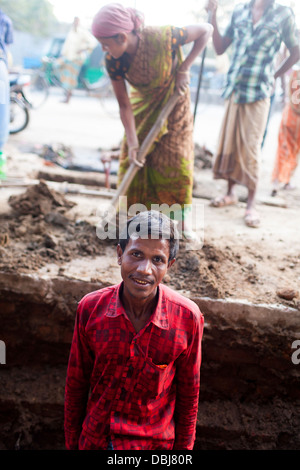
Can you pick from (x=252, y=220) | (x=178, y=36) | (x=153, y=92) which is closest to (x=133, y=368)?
(x=153, y=92)

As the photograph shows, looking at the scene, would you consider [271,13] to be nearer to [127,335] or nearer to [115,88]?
[115,88]

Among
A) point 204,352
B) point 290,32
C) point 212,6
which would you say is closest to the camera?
point 204,352

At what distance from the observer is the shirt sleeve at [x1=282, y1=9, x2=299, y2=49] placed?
299 centimetres

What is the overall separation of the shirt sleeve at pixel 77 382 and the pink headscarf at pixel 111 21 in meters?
1.64

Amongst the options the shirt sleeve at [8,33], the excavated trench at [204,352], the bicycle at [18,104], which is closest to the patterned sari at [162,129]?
the excavated trench at [204,352]

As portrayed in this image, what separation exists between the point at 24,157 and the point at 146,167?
297 cm

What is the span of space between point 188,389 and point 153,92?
1918 millimetres

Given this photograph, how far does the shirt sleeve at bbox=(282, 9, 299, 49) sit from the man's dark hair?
101 inches

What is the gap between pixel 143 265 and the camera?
1256mm

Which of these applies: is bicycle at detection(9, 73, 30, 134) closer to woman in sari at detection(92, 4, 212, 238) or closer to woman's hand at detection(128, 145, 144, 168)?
woman in sari at detection(92, 4, 212, 238)

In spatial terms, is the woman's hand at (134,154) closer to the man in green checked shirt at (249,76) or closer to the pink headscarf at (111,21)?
the pink headscarf at (111,21)

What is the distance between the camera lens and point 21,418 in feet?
7.98

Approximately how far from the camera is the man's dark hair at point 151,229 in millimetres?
1262

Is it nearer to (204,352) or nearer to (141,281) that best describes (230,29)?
(204,352)
